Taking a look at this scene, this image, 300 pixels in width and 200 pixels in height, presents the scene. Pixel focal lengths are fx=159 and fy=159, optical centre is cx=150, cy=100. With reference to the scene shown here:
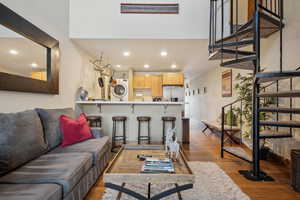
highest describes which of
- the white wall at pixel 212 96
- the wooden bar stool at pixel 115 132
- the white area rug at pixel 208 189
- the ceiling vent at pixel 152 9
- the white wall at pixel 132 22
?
the ceiling vent at pixel 152 9

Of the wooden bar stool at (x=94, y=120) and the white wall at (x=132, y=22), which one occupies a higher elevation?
the white wall at (x=132, y=22)

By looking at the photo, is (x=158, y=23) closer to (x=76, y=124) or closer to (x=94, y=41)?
(x=94, y=41)

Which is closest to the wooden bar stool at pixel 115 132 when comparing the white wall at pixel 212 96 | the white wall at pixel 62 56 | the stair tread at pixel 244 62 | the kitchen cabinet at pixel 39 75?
the white wall at pixel 62 56

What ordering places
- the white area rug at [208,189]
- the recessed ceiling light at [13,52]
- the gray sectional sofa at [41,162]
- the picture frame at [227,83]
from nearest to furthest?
the gray sectional sofa at [41,162] → the white area rug at [208,189] → the recessed ceiling light at [13,52] → the picture frame at [227,83]

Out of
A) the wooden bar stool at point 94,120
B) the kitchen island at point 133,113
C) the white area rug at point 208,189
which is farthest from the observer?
the kitchen island at point 133,113

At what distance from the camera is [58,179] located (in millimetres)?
1373

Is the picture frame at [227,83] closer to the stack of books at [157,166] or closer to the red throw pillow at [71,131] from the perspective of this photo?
the stack of books at [157,166]

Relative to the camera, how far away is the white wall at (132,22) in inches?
133

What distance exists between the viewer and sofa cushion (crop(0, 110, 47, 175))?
59.1 inches

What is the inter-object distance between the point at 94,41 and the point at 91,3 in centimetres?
78

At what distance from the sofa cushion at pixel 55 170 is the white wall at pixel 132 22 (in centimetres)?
254

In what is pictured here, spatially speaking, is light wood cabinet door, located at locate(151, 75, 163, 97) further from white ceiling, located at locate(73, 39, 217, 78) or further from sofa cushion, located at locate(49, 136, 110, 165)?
sofa cushion, located at locate(49, 136, 110, 165)

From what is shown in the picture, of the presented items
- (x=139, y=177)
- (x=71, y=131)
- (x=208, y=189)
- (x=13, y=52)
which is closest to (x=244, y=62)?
(x=208, y=189)

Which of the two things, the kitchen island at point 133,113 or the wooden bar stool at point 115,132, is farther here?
the kitchen island at point 133,113
